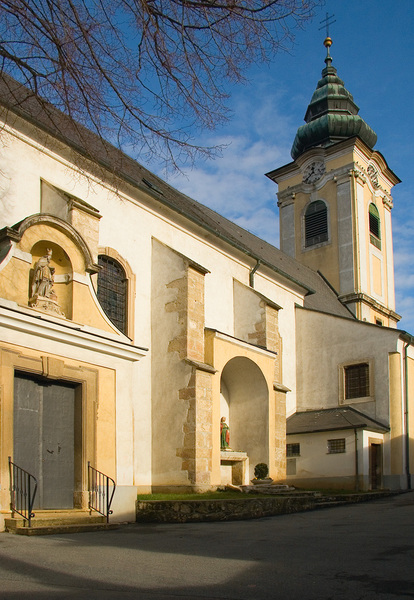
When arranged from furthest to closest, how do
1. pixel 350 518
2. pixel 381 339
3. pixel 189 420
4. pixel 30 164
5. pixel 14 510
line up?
pixel 381 339
pixel 189 420
pixel 30 164
pixel 350 518
pixel 14 510

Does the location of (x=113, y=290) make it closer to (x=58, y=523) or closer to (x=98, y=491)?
(x=98, y=491)

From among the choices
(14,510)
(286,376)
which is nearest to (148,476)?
(14,510)

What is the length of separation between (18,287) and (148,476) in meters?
7.22

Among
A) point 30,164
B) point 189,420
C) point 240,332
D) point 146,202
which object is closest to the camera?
point 30,164

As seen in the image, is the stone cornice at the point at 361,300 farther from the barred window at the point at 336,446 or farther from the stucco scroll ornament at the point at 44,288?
the stucco scroll ornament at the point at 44,288

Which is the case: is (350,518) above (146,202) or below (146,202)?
below

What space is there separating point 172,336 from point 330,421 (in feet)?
31.4

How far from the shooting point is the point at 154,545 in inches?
361

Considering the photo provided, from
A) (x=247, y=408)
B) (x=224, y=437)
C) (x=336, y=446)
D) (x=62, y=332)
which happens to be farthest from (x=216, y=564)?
(x=336, y=446)

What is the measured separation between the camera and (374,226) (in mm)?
37281

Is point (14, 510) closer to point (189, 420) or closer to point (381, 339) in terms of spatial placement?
point (189, 420)

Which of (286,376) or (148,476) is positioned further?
(286,376)

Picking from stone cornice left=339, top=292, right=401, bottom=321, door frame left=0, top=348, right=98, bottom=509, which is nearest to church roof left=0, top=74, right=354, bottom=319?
stone cornice left=339, top=292, right=401, bottom=321

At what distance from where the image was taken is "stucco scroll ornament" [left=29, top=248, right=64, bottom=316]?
12758mm
